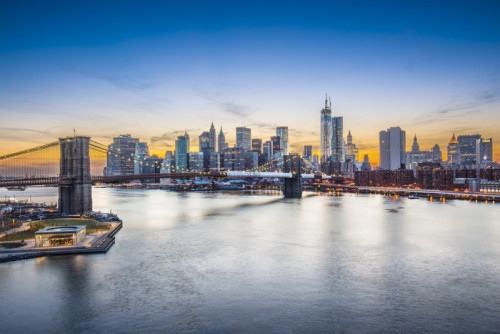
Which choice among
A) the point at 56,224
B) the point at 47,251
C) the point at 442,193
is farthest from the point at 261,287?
the point at 442,193

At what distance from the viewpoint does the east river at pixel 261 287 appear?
1254cm

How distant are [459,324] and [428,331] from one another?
4.79ft

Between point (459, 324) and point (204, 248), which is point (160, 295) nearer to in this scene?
point (204, 248)

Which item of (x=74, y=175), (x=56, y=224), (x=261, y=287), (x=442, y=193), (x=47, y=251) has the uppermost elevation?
(x=74, y=175)

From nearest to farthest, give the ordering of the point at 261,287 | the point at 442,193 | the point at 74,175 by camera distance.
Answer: the point at 261,287 < the point at 74,175 < the point at 442,193

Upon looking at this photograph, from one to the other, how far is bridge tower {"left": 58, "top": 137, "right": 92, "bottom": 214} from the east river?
10919 mm

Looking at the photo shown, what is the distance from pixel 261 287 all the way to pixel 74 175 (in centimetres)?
2789

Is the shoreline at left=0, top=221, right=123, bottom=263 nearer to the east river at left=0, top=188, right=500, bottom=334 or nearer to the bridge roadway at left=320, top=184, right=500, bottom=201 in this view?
the east river at left=0, top=188, right=500, bottom=334

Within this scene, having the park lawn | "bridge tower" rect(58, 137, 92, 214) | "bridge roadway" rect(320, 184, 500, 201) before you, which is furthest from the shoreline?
"bridge roadway" rect(320, 184, 500, 201)

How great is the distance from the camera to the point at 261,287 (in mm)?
16281

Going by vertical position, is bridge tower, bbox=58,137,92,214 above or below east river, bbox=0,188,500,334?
above

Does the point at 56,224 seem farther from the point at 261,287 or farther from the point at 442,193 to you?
the point at 442,193

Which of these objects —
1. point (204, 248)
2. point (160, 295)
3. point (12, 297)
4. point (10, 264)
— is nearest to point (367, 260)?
point (204, 248)

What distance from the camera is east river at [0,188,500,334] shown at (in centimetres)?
1254
